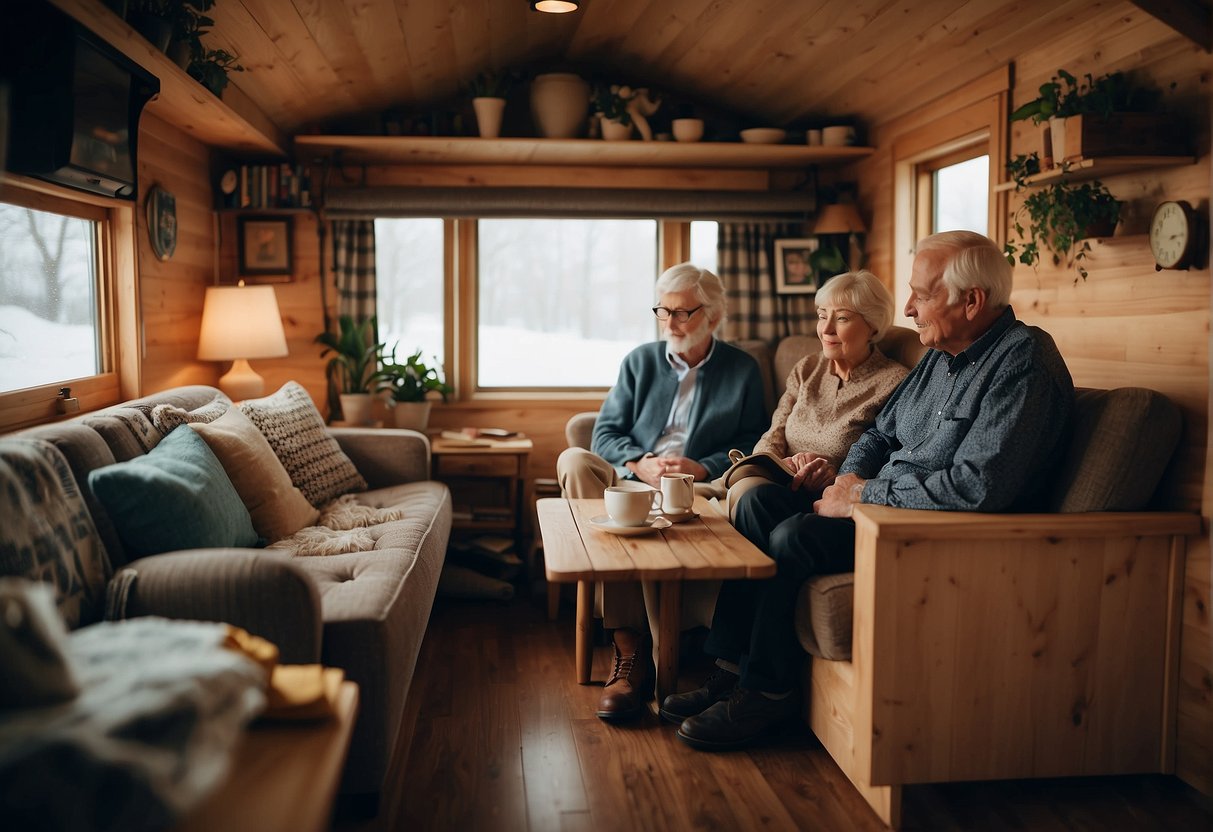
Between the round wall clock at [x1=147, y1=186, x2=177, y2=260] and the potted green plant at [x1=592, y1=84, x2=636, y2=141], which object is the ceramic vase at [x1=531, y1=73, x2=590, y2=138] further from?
the round wall clock at [x1=147, y1=186, x2=177, y2=260]

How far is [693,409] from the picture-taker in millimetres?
3559

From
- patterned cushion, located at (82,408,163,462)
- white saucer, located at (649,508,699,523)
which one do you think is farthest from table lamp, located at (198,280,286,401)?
white saucer, located at (649,508,699,523)

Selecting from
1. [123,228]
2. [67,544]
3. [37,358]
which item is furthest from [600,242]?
[67,544]

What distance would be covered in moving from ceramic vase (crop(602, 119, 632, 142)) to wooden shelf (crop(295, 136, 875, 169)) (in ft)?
0.18

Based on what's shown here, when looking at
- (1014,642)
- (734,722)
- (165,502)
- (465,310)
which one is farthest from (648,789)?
(465,310)

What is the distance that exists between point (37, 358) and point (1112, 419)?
281 cm

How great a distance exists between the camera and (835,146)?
4461 mm

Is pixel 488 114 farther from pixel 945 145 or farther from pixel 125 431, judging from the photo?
pixel 125 431

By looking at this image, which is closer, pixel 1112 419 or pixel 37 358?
pixel 1112 419

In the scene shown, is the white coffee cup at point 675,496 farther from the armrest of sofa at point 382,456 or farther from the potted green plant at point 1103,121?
the armrest of sofa at point 382,456

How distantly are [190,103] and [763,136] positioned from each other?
243 cm

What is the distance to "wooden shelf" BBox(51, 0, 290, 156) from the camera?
2322mm

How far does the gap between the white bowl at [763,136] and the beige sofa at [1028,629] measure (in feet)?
Result: 8.28

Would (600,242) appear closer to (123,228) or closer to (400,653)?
(123,228)
